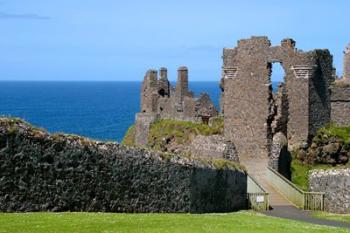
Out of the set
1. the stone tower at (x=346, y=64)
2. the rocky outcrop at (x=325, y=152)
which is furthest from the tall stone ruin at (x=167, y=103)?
the rocky outcrop at (x=325, y=152)

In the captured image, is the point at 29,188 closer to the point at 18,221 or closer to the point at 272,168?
the point at 18,221

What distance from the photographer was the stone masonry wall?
52125 millimetres

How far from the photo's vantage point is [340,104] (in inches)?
2060

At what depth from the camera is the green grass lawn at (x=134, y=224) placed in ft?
71.8

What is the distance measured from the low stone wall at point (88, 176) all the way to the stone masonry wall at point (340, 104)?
68.1 ft

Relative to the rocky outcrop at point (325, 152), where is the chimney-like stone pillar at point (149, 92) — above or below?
above

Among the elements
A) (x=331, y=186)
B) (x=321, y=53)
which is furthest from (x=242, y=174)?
(x=321, y=53)

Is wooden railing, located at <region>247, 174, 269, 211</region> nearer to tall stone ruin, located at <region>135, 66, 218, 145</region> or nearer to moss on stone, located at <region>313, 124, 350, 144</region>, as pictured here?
moss on stone, located at <region>313, 124, 350, 144</region>

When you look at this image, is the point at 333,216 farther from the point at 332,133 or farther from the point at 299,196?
the point at 332,133

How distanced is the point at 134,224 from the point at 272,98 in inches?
1112

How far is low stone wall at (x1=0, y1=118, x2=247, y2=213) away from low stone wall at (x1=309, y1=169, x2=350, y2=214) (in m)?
8.60

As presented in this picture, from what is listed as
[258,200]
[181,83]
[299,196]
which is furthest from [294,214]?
[181,83]

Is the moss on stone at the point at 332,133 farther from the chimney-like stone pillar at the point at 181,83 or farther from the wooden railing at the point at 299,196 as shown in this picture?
the chimney-like stone pillar at the point at 181,83

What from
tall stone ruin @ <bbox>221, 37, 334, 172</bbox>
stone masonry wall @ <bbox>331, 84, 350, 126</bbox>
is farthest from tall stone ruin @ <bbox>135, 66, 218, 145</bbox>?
stone masonry wall @ <bbox>331, 84, 350, 126</bbox>
